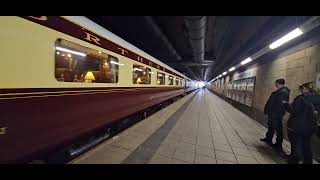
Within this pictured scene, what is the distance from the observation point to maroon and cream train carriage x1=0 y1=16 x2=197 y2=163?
229 centimetres

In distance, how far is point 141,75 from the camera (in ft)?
21.6

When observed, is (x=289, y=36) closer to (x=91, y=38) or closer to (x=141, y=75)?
(x=141, y=75)

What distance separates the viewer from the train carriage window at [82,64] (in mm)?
3061

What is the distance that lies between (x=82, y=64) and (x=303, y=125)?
13.7ft

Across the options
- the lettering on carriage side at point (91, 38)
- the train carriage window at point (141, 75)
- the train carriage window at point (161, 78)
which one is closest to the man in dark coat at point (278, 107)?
the train carriage window at point (141, 75)

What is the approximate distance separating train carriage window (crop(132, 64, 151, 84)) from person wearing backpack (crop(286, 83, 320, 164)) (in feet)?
13.0

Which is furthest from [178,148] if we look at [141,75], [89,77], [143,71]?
[143,71]

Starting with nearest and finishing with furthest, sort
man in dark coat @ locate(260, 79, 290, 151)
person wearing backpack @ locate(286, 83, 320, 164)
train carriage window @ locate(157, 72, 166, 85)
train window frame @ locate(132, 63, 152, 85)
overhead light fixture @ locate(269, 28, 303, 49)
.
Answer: person wearing backpack @ locate(286, 83, 320, 164)
man in dark coat @ locate(260, 79, 290, 151)
overhead light fixture @ locate(269, 28, 303, 49)
train window frame @ locate(132, 63, 152, 85)
train carriage window @ locate(157, 72, 166, 85)

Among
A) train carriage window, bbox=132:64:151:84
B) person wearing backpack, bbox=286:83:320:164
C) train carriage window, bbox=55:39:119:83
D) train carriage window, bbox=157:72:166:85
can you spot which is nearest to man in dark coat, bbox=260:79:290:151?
person wearing backpack, bbox=286:83:320:164

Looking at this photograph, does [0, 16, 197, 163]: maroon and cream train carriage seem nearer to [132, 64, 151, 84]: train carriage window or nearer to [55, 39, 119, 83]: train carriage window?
[55, 39, 119, 83]: train carriage window

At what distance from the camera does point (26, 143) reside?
2.49 meters

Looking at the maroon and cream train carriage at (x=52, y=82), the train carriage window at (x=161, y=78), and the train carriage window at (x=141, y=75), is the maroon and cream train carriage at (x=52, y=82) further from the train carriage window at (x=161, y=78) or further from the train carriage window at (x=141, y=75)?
the train carriage window at (x=161, y=78)
